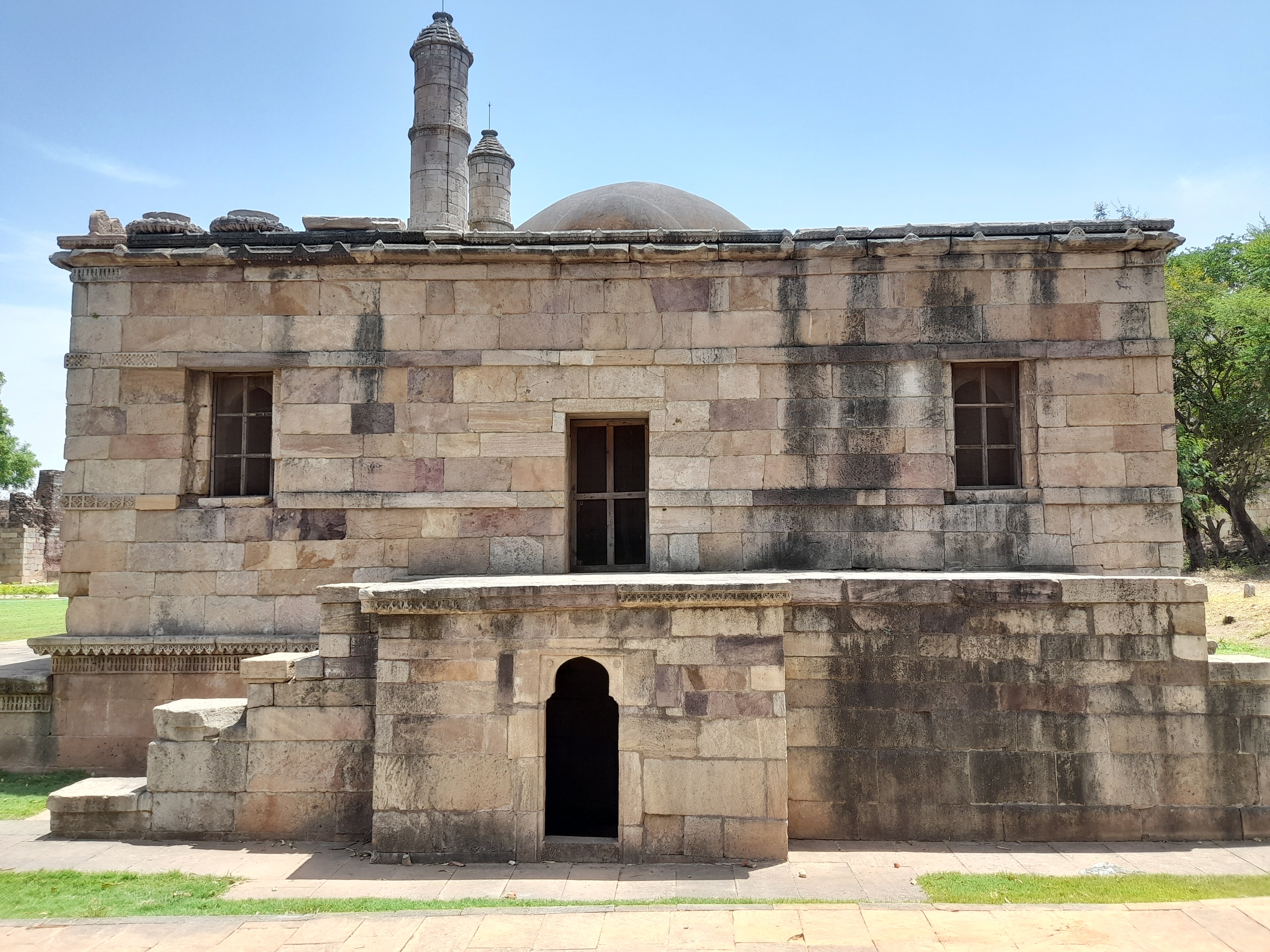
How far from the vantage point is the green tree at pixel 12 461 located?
40125mm

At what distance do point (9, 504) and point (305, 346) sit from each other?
98.3 feet

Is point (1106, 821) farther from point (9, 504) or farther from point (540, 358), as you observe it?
point (9, 504)

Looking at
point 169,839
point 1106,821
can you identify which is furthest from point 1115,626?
point 169,839

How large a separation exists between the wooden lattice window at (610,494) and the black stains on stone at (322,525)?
98.2 inches

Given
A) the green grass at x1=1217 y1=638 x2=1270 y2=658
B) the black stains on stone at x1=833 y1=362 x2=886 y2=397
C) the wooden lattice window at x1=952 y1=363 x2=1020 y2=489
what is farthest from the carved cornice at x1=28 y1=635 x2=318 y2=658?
the green grass at x1=1217 y1=638 x2=1270 y2=658

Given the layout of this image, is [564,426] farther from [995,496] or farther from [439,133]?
[439,133]

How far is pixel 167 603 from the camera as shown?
925 cm

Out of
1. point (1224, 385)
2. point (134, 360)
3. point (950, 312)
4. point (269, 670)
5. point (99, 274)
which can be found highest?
point (1224, 385)

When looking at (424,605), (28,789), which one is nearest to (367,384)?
(424,605)

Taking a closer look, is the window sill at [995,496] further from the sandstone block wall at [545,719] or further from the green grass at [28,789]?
the green grass at [28,789]

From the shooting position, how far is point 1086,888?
6.06 m

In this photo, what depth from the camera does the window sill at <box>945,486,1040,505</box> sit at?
915 cm

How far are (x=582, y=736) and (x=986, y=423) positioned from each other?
18.8 ft

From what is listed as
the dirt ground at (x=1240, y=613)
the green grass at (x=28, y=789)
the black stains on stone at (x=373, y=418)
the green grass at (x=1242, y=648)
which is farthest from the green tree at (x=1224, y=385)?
the green grass at (x=28, y=789)
